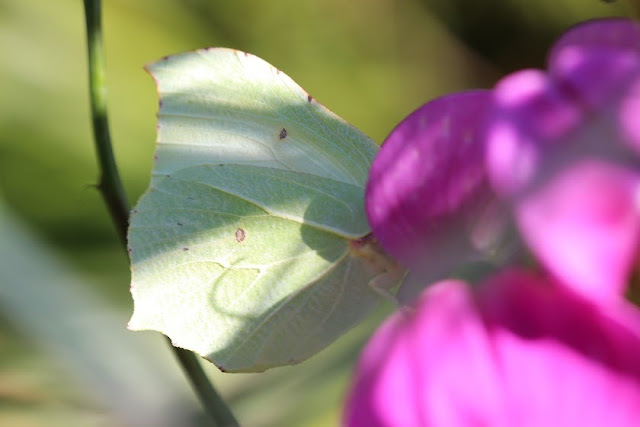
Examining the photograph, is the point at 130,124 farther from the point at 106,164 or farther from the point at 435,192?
the point at 435,192

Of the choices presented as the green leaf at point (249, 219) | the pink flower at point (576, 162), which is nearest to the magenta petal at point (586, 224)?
the pink flower at point (576, 162)

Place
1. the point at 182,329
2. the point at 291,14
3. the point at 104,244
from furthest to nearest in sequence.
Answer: the point at 291,14, the point at 104,244, the point at 182,329

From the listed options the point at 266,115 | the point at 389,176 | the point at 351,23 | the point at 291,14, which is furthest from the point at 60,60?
the point at 389,176

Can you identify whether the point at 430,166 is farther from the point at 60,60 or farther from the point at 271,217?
the point at 60,60

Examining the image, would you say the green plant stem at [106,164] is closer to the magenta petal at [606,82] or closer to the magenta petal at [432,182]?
the magenta petal at [432,182]

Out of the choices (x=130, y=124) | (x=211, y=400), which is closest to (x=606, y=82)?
(x=211, y=400)

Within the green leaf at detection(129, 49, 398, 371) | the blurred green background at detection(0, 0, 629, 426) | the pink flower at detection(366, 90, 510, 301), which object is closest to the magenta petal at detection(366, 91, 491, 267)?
the pink flower at detection(366, 90, 510, 301)
